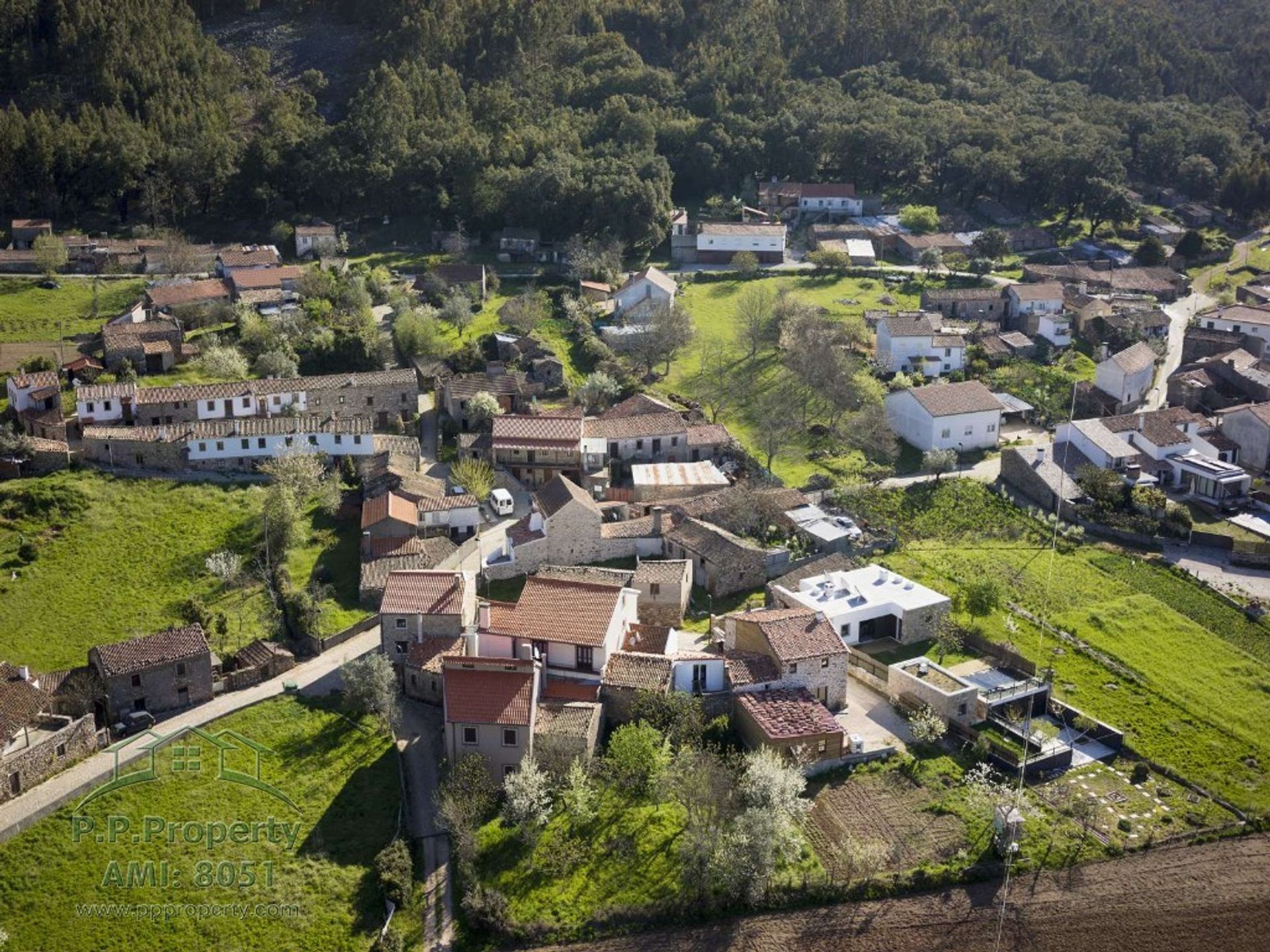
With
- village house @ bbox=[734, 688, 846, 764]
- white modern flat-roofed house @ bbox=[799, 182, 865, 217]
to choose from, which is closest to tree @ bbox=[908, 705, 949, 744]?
village house @ bbox=[734, 688, 846, 764]

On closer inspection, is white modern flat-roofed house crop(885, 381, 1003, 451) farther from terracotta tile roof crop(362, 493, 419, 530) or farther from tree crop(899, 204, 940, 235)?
tree crop(899, 204, 940, 235)

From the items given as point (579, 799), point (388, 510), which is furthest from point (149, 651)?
point (579, 799)

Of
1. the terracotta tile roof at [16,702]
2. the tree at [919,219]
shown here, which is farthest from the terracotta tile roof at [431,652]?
the tree at [919,219]

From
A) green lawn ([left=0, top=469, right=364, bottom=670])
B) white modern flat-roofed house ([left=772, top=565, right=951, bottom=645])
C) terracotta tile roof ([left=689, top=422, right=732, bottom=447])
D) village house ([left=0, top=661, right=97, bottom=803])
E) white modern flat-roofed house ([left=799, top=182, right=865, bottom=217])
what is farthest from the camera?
white modern flat-roofed house ([left=799, top=182, right=865, bottom=217])

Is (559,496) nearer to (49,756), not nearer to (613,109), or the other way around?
(49,756)

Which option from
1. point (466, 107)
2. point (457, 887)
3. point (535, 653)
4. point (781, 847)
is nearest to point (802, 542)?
point (535, 653)

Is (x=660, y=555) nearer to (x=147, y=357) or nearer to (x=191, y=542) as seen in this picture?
(x=191, y=542)

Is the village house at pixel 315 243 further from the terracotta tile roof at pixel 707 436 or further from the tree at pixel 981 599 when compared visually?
the tree at pixel 981 599
